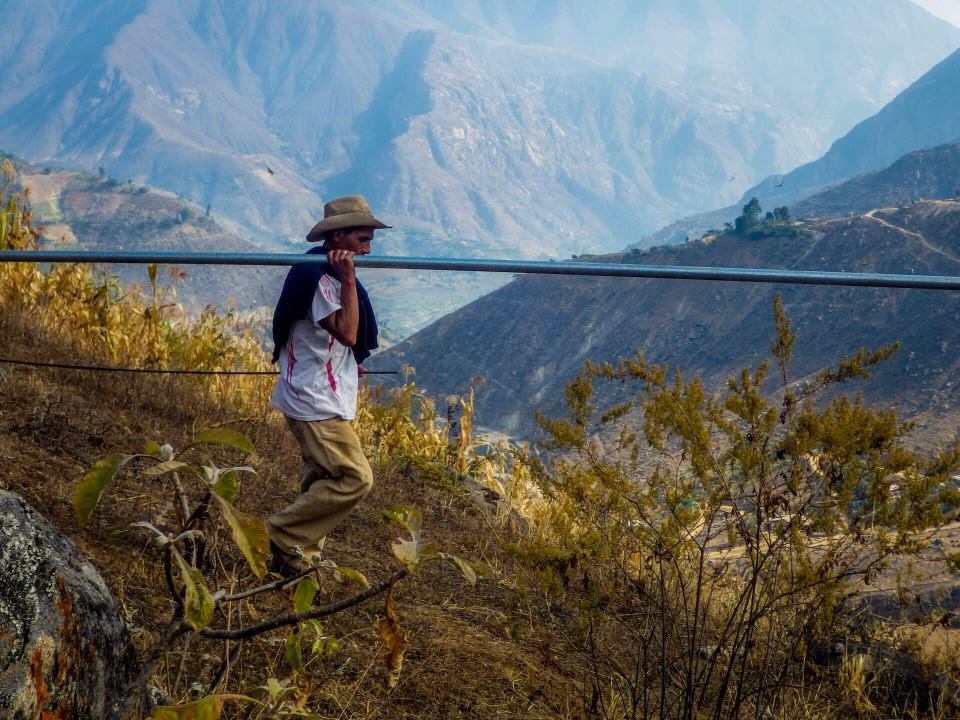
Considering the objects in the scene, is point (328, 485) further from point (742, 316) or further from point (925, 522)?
point (742, 316)

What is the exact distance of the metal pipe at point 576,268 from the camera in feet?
7.02

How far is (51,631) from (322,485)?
149 centimetres

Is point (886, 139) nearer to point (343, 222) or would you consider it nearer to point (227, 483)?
point (343, 222)

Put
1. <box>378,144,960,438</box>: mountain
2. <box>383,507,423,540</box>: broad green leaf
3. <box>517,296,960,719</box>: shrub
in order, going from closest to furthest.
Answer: <box>383,507,423,540</box>: broad green leaf, <box>517,296,960,719</box>: shrub, <box>378,144,960,438</box>: mountain

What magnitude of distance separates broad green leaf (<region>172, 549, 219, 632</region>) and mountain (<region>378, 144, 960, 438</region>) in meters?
36.3

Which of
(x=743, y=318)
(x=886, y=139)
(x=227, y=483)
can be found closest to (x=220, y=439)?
(x=227, y=483)

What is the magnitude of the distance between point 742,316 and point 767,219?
6.99m

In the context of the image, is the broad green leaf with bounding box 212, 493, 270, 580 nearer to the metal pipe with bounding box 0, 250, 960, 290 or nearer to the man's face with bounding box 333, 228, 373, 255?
the metal pipe with bounding box 0, 250, 960, 290

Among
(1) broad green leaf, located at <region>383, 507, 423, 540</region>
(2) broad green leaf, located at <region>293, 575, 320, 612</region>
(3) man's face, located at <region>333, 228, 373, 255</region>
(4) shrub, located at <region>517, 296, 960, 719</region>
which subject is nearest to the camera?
(1) broad green leaf, located at <region>383, 507, 423, 540</region>

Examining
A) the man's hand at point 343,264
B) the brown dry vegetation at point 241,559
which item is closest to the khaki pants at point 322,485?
the brown dry vegetation at point 241,559

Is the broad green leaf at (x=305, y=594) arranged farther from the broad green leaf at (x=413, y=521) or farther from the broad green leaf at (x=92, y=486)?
the broad green leaf at (x=92, y=486)

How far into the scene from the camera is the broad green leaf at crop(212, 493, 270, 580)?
3.43 feet

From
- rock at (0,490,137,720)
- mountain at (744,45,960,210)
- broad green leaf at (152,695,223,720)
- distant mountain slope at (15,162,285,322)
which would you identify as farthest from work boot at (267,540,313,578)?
mountain at (744,45,960,210)

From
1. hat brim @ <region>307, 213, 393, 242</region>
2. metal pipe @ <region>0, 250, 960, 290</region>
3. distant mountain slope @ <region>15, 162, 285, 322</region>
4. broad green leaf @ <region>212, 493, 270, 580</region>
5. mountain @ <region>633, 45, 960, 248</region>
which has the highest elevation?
mountain @ <region>633, 45, 960, 248</region>
